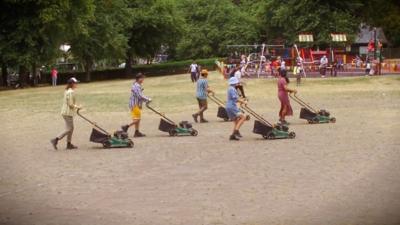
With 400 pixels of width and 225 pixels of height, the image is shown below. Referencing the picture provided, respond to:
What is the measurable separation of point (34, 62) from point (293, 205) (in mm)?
40912

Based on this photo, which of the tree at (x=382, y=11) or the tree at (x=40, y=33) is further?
the tree at (x=40, y=33)

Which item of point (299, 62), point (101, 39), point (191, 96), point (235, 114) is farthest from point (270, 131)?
point (101, 39)

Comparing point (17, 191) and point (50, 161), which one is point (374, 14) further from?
point (50, 161)

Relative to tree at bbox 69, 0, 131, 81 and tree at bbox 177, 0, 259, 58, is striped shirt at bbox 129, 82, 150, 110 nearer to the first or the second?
tree at bbox 69, 0, 131, 81

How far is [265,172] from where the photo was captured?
35.6 ft

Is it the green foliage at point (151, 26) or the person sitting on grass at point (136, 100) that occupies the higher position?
the green foliage at point (151, 26)

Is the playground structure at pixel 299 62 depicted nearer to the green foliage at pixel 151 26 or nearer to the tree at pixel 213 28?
the green foliage at pixel 151 26

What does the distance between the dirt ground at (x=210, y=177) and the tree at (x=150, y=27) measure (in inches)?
1800

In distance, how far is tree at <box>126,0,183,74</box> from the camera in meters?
64.8

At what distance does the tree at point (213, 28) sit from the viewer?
7319 cm

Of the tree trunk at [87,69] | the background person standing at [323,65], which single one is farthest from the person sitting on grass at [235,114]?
the tree trunk at [87,69]

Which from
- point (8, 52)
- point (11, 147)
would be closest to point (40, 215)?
point (11, 147)

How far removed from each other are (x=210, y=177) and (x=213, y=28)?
6543 cm

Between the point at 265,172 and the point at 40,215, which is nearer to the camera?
the point at 40,215
